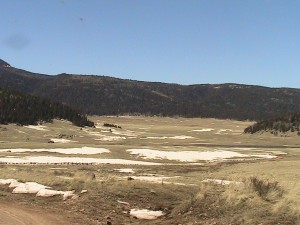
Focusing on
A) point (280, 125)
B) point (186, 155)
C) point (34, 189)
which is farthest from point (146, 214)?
point (280, 125)

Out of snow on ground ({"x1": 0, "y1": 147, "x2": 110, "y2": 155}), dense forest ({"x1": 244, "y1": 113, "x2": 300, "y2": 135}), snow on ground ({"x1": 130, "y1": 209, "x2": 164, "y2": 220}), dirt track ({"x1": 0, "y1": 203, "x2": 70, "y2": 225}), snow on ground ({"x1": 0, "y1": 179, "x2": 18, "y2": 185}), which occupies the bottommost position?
snow on ground ({"x1": 0, "y1": 147, "x2": 110, "y2": 155})

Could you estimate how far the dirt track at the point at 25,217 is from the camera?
13.2 metres

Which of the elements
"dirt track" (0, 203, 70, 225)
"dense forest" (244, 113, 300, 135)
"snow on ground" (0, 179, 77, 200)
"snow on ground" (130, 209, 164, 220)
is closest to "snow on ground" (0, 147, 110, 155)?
"snow on ground" (0, 179, 77, 200)

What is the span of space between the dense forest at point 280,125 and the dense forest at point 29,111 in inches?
1856

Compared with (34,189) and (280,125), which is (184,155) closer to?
(34,189)

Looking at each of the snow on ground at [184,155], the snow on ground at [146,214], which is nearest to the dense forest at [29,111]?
the snow on ground at [184,155]

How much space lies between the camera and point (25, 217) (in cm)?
1388

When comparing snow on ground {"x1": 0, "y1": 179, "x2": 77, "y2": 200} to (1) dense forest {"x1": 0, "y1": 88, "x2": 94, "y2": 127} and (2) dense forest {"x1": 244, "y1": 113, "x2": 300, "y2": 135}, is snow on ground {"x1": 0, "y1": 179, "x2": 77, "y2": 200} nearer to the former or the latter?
(1) dense forest {"x1": 0, "y1": 88, "x2": 94, "y2": 127}

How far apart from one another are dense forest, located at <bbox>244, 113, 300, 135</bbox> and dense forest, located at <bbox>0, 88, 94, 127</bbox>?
47154mm

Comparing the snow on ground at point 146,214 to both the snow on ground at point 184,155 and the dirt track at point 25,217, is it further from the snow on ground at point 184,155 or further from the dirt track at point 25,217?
the snow on ground at point 184,155

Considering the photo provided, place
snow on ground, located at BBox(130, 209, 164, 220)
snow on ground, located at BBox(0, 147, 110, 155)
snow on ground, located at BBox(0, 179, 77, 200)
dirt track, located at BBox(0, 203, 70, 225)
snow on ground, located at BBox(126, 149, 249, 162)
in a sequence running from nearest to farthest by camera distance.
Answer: dirt track, located at BBox(0, 203, 70, 225) → snow on ground, located at BBox(130, 209, 164, 220) → snow on ground, located at BBox(0, 179, 77, 200) → snow on ground, located at BBox(126, 149, 249, 162) → snow on ground, located at BBox(0, 147, 110, 155)

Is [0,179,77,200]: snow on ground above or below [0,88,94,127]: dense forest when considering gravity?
below

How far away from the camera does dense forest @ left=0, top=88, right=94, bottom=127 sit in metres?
106

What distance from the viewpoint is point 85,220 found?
14055mm
